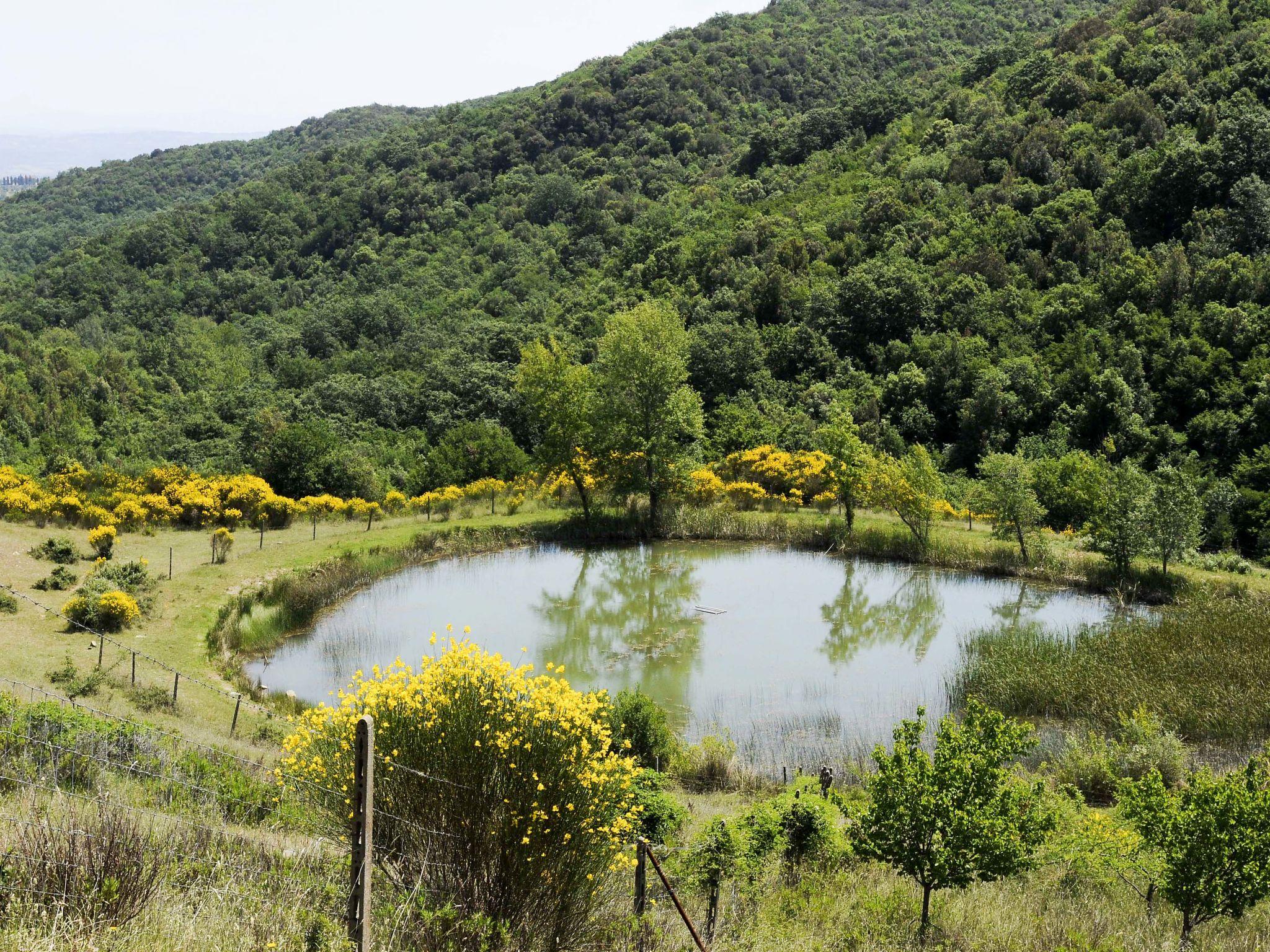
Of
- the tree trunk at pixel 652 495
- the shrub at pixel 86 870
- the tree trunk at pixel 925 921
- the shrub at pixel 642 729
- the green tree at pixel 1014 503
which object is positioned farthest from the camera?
the tree trunk at pixel 652 495

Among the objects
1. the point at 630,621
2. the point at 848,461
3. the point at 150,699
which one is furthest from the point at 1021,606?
the point at 150,699

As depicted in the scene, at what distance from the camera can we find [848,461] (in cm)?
2816

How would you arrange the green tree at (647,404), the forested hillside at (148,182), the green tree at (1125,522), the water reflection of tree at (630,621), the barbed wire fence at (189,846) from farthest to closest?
the forested hillside at (148,182) → the green tree at (647,404) → the green tree at (1125,522) → the water reflection of tree at (630,621) → the barbed wire fence at (189,846)

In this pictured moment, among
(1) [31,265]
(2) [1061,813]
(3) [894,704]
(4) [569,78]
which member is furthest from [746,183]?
(1) [31,265]

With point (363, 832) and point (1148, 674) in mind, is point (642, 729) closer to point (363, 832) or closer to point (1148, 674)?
point (1148, 674)

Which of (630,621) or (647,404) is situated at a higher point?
(647,404)

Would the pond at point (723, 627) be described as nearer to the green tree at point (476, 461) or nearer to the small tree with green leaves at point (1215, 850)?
the small tree with green leaves at point (1215, 850)

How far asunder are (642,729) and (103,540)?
17.0 meters

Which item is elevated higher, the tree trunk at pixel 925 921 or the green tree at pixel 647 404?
the green tree at pixel 647 404

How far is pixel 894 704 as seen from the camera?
1742 centimetres

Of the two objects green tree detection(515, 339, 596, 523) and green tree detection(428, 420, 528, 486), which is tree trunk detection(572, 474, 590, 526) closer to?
green tree detection(515, 339, 596, 523)

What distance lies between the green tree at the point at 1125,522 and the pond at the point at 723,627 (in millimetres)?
1172

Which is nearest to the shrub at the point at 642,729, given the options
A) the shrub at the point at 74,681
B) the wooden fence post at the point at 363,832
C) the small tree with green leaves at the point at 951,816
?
the small tree with green leaves at the point at 951,816

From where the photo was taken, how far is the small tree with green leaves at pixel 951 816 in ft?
26.7
